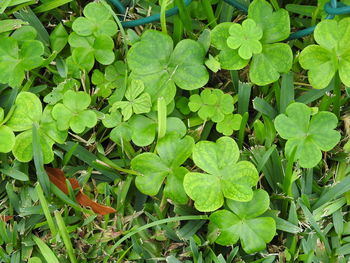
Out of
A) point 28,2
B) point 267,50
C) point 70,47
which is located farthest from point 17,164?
point 267,50

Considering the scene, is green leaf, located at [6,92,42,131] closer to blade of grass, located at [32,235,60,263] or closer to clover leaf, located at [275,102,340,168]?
blade of grass, located at [32,235,60,263]

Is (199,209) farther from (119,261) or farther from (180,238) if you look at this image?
(119,261)

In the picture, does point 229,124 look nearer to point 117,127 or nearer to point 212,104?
point 212,104

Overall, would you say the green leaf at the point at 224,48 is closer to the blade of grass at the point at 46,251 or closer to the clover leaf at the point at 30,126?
the clover leaf at the point at 30,126

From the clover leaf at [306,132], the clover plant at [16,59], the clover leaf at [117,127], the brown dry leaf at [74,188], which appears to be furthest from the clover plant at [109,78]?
the clover leaf at [306,132]

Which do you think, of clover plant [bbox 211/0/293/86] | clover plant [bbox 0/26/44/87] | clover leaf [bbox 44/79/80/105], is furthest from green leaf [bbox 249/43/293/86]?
clover plant [bbox 0/26/44/87]

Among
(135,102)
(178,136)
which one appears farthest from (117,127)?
(178,136)
